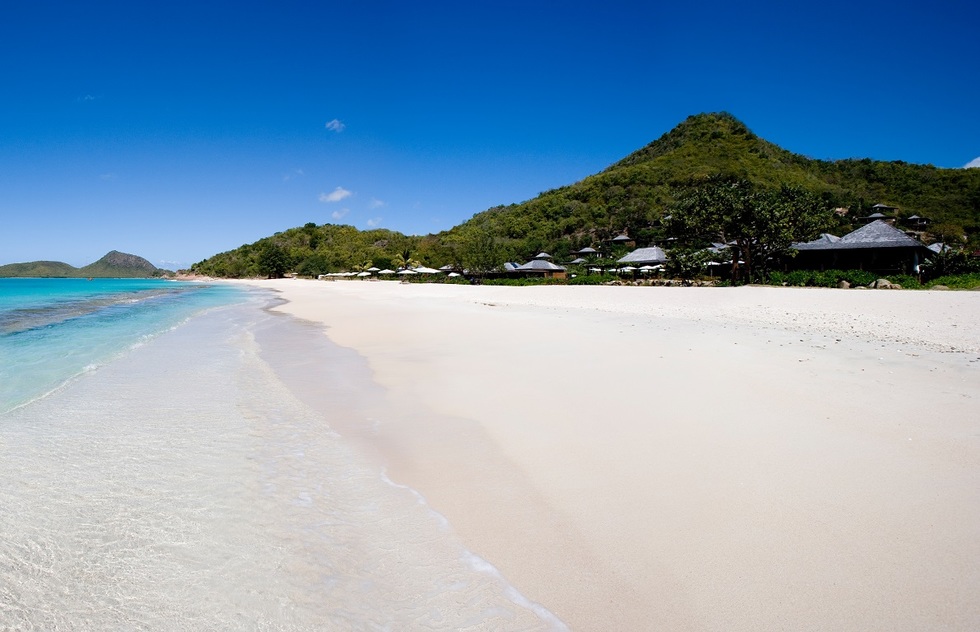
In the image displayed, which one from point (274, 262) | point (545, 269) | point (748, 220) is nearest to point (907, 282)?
point (748, 220)

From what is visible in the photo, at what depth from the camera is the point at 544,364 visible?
8.03m

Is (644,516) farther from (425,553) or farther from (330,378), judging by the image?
(330,378)

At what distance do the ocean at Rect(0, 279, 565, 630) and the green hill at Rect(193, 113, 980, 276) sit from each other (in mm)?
45736

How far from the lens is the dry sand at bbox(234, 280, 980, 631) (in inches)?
96.3

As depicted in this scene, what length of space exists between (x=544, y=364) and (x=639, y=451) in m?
3.79

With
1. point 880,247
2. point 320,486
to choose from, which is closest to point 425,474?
point 320,486

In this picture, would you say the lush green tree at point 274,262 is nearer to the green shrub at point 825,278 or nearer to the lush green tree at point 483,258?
the lush green tree at point 483,258

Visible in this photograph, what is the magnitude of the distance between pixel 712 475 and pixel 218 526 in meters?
3.49

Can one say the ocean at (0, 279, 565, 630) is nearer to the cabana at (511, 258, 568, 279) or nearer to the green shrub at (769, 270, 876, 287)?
the green shrub at (769, 270, 876, 287)

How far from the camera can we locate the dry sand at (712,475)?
2.45 metres

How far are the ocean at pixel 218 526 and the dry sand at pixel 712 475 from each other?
0.33m

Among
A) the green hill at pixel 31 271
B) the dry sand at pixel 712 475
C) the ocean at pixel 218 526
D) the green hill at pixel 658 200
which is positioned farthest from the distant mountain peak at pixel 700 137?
the green hill at pixel 31 271

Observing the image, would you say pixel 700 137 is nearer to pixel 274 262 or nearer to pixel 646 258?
pixel 646 258

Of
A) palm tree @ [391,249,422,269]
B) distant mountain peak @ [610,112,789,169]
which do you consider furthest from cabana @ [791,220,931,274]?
distant mountain peak @ [610,112,789,169]
